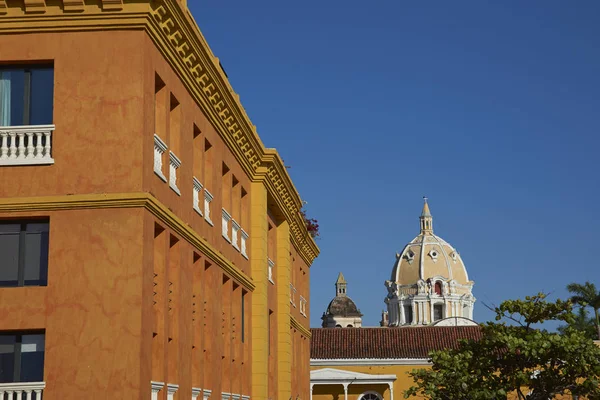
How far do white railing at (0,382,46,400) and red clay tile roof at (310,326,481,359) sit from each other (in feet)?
175

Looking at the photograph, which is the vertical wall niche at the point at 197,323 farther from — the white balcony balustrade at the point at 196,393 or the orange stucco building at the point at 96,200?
the orange stucco building at the point at 96,200

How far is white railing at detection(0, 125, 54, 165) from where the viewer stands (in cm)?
1453

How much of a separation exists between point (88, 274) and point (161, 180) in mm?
2248

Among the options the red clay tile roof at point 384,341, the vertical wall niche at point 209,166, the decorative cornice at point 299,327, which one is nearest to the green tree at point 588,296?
the red clay tile roof at point 384,341

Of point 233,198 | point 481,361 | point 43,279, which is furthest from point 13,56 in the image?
point 481,361

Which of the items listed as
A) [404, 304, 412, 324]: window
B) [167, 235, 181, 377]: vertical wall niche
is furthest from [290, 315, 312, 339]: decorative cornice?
[404, 304, 412, 324]: window

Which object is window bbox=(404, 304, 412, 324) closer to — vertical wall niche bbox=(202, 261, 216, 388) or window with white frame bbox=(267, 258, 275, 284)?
window with white frame bbox=(267, 258, 275, 284)

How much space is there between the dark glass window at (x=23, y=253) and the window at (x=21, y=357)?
0.76 m

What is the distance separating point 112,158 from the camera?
14391 millimetres

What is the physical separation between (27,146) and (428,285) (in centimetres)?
12628

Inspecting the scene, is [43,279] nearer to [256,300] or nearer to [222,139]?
[222,139]

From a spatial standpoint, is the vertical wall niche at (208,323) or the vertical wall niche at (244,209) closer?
the vertical wall niche at (208,323)

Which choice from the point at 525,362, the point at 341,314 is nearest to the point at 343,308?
the point at 341,314

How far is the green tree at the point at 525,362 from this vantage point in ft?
93.9
